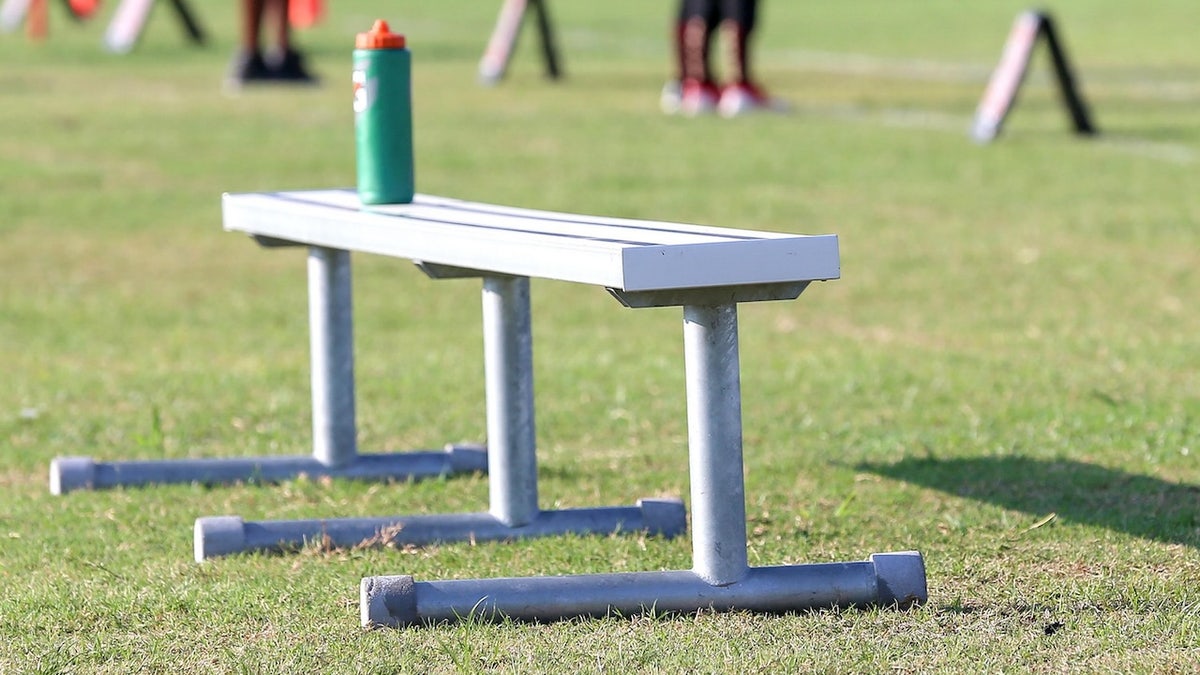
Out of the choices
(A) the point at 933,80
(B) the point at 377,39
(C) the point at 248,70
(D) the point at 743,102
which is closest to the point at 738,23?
(D) the point at 743,102

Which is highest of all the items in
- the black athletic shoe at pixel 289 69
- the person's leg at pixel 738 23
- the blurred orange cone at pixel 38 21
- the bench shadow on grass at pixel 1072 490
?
the blurred orange cone at pixel 38 21

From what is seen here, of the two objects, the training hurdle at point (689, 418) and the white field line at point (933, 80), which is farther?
the white field line at point (933, 80)

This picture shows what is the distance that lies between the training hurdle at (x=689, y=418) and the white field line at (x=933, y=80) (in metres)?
8.40

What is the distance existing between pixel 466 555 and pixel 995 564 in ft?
4.04

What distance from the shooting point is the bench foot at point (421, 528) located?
15.0 feet

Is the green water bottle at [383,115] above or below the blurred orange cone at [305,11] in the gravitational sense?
below

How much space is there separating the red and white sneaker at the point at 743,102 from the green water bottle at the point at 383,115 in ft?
32.3

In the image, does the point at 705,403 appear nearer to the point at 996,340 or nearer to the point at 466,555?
the point at 466,555

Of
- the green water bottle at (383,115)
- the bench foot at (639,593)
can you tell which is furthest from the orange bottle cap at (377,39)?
the bench foot at (639,593)

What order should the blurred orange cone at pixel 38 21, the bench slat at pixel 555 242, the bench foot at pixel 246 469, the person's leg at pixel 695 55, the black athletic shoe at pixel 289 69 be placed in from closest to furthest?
the bench slat at pixel 555 242
the bench foot at pixel 246 469
the person's leg at pixel 695 55
the black athletic shoe at pixel 289 69
the blurred orange cone at pixel 38 21

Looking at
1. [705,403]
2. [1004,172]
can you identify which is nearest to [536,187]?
[1004,172]

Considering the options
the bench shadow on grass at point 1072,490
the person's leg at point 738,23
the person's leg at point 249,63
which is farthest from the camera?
the person's leg at point 249,63

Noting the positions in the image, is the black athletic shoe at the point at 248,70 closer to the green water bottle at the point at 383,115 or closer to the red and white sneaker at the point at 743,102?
the red and white sneaker at the point at 743,102

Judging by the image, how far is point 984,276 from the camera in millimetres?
8836
